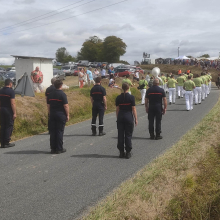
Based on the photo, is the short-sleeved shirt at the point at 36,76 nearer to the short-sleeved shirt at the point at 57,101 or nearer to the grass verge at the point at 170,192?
the short-sleeved shirt at the point at 57,101

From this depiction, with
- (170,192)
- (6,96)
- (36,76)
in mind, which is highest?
(36,76)

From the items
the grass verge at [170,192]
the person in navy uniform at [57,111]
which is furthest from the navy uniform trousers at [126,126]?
the person in navy uniform at [57,111]

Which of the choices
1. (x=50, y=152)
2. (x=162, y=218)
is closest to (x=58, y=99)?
(x=50, y=152)

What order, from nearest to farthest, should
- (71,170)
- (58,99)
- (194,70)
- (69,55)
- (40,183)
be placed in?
(40,183) → (71,170) → (58,99) → (194,70) → (69,55)

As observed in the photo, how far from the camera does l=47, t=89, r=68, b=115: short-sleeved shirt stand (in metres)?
8.30

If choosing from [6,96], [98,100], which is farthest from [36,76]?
[6,96]

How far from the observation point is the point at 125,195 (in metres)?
5.33

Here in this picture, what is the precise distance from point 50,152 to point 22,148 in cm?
110

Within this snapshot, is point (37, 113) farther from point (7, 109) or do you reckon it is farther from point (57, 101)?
point (57, 101)

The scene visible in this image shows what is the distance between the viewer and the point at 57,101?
8320 millimetres

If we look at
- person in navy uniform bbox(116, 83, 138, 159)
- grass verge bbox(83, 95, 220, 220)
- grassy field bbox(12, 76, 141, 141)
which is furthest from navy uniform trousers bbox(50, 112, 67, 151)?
grassy field bbox(12, 76, 141, 141)

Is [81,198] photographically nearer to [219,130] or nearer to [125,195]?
[125,195]

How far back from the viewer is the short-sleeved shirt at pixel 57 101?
8.30 m

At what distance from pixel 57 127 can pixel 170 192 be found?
3.84 m
